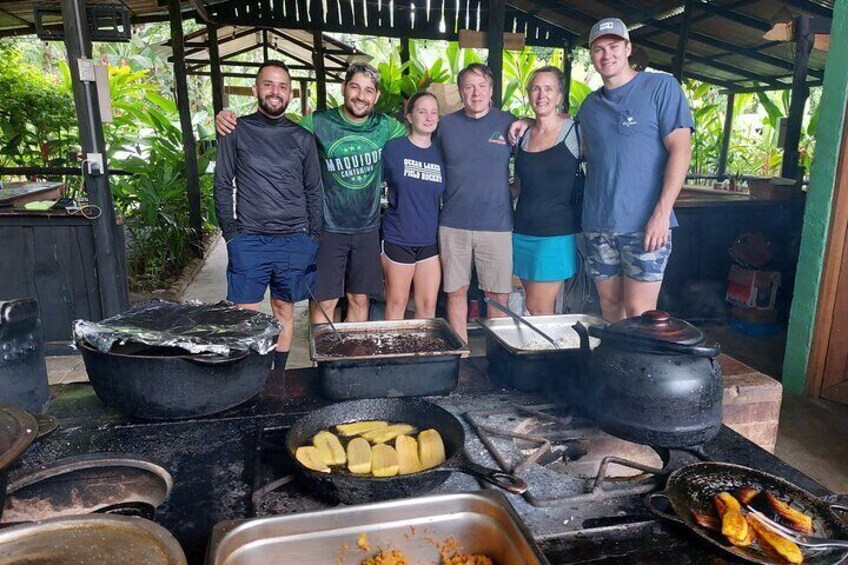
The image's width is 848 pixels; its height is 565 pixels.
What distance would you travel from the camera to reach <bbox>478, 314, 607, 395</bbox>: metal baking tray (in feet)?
7.30

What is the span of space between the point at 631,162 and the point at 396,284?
160cm


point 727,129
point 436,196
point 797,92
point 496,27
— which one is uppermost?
point 496,27

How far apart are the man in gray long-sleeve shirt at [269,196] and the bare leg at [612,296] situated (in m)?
1.73

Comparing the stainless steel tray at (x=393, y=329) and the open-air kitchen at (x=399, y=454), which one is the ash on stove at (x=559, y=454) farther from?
the stainless steel tray at (x=393, y=329)

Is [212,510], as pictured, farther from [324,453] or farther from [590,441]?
[590,441]

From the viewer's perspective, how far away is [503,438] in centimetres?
193

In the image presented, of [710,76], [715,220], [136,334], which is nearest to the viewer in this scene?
[136,334]

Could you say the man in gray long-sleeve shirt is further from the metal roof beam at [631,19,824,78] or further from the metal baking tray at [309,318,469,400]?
the metal roof beam at [631,19,824,78]

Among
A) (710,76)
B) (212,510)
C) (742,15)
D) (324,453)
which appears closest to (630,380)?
(324,453)

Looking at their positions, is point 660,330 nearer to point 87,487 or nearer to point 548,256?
point 548,256

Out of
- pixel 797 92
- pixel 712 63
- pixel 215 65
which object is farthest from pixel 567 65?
pixel 215 65

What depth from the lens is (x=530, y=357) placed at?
2.23 metres

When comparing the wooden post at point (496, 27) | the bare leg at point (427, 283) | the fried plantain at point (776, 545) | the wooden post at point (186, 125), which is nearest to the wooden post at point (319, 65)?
the wooden post at point (186, 125)

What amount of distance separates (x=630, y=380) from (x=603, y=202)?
162cm
